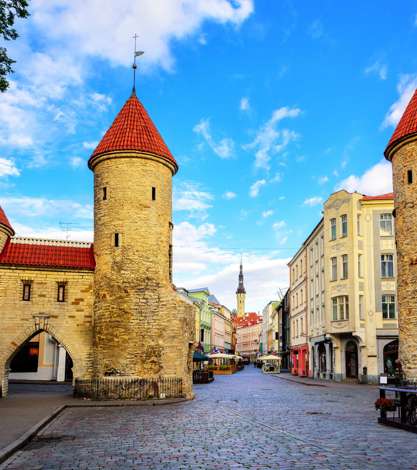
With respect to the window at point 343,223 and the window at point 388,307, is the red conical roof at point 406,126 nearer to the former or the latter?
the window at point 343,223

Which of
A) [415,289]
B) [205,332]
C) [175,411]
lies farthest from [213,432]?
[205,332]

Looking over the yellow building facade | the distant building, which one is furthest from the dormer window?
the distant building

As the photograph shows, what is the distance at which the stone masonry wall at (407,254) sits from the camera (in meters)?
24.4

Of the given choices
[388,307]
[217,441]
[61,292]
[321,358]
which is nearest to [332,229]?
[388,307]

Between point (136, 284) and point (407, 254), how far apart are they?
11683 mm

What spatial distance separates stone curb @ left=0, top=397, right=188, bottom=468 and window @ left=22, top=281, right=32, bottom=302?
17.9ft

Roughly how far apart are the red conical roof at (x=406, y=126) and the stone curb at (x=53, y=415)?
14.3 m

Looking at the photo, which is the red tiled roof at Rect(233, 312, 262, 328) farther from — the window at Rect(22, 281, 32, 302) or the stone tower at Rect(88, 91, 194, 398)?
the window at Rect(22, 281, 32, 302)

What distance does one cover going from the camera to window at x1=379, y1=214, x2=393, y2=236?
42031 millimetres

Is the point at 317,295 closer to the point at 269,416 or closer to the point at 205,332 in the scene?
the point at 269,416

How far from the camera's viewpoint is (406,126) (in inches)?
1010

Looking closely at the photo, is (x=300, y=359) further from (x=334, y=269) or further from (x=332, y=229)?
(x=332, y=229)

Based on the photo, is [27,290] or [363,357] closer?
[27,290]

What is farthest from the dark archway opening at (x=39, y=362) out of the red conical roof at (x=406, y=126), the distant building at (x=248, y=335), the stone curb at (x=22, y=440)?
the distant building at (x=248, y=335)
